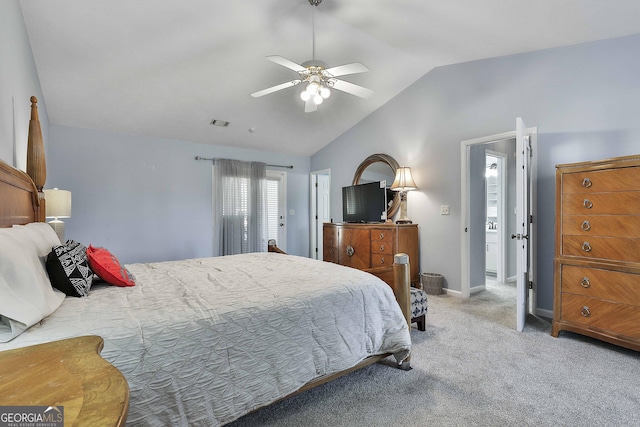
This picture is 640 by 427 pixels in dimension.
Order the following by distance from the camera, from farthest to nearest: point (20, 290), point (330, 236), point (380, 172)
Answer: point (330, 236)
point (380, 172)
point (20, 290)

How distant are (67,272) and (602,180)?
3603 mm

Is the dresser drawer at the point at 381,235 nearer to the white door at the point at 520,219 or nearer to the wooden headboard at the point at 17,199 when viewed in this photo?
the white door at the point at 520,219

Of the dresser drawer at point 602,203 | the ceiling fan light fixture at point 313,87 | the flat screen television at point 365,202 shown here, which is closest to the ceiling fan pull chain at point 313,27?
the ceiling fan light fixture at point 313,87

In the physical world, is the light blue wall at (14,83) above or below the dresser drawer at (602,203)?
above

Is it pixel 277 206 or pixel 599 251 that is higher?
pixel 277 206

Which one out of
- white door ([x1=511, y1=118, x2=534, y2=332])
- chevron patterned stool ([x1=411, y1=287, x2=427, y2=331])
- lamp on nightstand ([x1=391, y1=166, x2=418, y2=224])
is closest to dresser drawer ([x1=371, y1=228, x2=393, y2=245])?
lamp on nightstand ([x1=391, y1=166, x2=418, y2=224])

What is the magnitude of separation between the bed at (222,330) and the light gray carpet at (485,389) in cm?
16

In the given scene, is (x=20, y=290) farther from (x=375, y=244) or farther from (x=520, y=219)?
(x=375, y=244)

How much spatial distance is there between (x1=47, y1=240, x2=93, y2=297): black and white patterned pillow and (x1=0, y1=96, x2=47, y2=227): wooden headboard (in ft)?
1.12

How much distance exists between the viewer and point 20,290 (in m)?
1.13

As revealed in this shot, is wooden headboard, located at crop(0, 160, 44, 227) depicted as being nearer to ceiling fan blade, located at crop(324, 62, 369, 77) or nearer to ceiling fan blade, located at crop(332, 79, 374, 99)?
ceiling fan blade, located at crop(324, 62, 369, 77)

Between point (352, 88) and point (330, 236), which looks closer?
point (352, 88)

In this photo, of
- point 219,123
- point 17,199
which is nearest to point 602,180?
point 17,199

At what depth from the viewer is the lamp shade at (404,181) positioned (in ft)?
13.6
